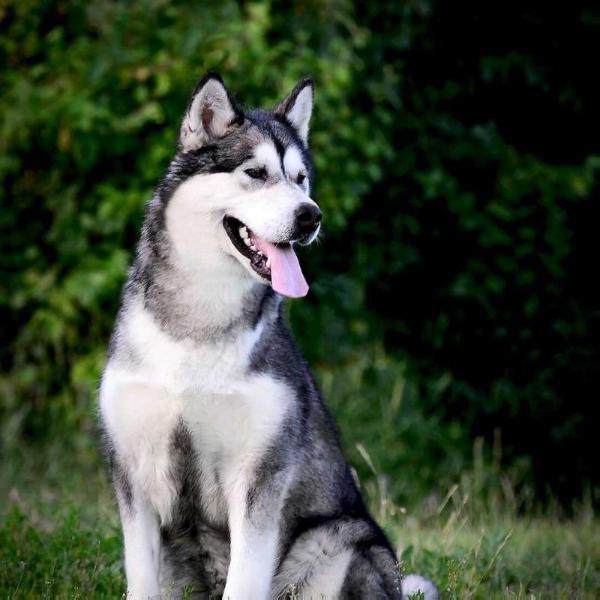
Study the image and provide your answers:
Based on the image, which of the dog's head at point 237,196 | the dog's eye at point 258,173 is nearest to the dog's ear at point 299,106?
the dog's head at point 237,196

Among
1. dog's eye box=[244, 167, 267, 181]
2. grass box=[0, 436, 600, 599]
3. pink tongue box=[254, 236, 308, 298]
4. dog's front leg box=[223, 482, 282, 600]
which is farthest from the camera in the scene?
grass box=[0, 436, 600, 599]

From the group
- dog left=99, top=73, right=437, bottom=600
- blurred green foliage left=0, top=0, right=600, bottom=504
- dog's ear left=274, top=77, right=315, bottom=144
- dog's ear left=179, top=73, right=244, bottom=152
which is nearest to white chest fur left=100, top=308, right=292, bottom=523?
dog left=99, top=73, right=437, bottom=600

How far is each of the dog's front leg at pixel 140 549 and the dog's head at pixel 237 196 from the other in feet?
2.99

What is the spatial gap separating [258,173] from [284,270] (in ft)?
1.24

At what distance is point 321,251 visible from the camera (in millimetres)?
7312

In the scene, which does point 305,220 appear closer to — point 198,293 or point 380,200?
point 198,293

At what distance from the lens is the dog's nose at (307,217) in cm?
379

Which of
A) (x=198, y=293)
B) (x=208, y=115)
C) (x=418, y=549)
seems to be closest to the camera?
(x=198, y=293)

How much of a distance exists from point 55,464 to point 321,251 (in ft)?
7.31

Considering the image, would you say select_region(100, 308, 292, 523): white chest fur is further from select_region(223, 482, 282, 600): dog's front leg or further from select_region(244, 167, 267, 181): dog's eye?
select_region(244, 167, 267, 181): dog's eye

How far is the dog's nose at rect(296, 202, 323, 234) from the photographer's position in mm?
3793

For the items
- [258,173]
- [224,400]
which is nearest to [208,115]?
[258,173]

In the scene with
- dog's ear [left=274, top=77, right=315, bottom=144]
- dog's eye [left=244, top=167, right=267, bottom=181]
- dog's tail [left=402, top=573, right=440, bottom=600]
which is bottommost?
dog's tail [left=402, top=573, right=440, bottom=600]

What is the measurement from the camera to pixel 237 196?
3838mm
